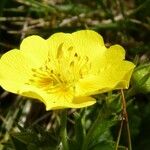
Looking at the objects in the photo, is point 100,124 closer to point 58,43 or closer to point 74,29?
point 58,43

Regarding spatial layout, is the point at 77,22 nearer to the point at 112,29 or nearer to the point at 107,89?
the point at 112,29

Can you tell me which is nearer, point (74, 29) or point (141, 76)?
point (141, 76)

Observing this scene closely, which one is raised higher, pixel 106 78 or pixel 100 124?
pixel 106 78

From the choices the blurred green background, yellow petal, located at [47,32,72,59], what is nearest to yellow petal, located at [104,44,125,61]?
yellow petal, located at [47,32,72,59]

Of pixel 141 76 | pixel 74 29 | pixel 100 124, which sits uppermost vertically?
pixel 141 76

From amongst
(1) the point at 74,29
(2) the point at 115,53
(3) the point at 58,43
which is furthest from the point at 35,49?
(1) the point at 74,29
